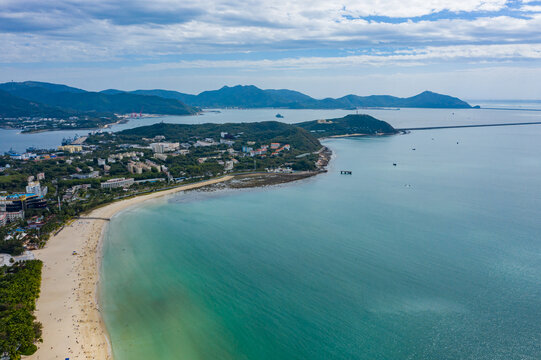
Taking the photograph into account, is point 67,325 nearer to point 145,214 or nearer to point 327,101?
point 145,214

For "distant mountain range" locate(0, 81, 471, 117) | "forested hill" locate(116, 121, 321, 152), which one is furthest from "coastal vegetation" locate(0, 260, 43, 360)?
"distant mountain range" locate(0, 81, 471, 117)

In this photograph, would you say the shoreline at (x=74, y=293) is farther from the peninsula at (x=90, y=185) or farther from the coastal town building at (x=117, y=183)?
the coastal town building at (x=117, y=183)

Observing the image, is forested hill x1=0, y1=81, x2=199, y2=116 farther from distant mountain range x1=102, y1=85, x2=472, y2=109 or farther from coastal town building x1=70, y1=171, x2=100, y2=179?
coastal town building x1=70, y1=171, x2=100, y2=179

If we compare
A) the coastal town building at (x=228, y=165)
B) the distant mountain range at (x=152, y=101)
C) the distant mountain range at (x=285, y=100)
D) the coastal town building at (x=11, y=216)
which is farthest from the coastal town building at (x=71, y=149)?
the distant mountain range at (x=285, y=100)

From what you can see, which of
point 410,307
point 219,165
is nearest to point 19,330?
point 410,307

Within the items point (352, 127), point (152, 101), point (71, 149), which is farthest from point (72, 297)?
point (152, 101)
